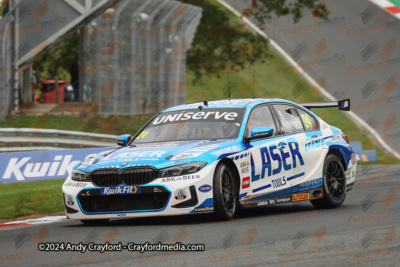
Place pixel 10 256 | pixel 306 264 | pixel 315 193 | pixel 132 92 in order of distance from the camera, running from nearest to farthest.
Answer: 1. pixel 306 264
2. pixel 10 256
3. pixel 315 193
4. pixel 132 92

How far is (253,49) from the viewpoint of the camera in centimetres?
3603

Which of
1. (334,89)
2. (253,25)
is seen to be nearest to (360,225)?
(334,89)

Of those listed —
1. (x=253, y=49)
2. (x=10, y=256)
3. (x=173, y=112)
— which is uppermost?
(x=253, y=49)

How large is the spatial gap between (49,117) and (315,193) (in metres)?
16.8

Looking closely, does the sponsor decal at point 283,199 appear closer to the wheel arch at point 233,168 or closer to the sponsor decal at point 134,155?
the wheel arch at point 233,168

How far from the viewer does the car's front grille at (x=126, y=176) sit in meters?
8.59

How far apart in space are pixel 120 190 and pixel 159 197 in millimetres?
453

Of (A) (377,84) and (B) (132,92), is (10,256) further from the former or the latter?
(A) (377,84)

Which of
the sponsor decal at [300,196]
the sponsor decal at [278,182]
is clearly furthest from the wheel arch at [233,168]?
the sponsor decal at [300,196]

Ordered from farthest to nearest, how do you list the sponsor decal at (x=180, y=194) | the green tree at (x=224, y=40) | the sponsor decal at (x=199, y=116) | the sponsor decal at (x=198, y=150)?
the green tree at (x=224, y=40) < the sponsor decal at (x=199, y=116) < the sponsor decal at (x=198, y=150) < the sponsor decal at (x=180, y=194)

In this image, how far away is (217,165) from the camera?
8.74 meters

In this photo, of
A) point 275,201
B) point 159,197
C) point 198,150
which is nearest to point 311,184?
point 275,201

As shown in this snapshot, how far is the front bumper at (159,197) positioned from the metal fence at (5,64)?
1450 centimetres

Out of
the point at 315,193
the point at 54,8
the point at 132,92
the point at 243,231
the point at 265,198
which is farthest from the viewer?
the point at 132,92
